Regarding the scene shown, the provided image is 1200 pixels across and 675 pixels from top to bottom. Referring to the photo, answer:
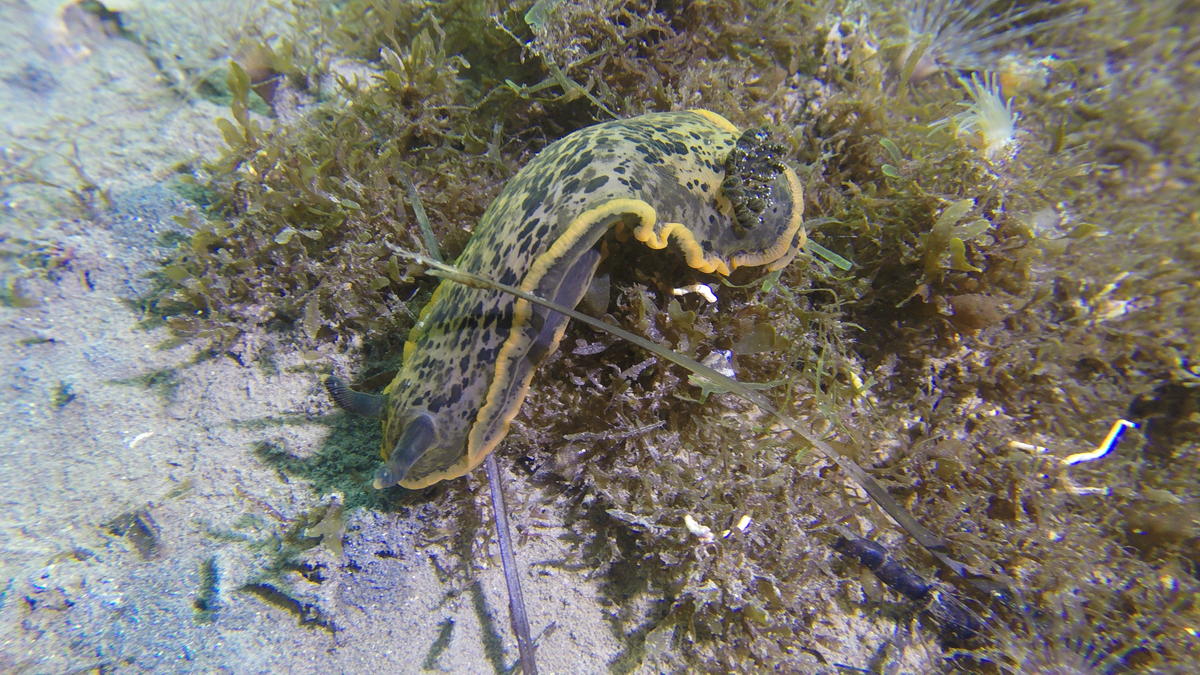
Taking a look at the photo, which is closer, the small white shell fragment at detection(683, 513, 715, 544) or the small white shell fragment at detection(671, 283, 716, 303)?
the small white shell fragment at detection(683, 513, 715, 544)

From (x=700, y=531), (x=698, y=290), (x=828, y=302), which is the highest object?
(x=828, y=302)

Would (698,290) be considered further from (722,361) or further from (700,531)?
(700,531)

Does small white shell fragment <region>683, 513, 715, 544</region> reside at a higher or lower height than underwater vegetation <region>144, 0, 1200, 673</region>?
lower

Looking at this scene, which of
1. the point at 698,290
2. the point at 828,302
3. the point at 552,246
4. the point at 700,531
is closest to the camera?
the point at 552,246

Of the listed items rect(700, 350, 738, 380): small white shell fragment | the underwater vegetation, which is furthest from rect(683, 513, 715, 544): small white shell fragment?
rect(700, 350, 738, 380): small white shell fragment

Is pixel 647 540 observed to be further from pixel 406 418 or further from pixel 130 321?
pixel 130 321

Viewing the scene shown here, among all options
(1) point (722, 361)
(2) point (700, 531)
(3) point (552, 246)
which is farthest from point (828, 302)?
(3) point (552, 246)

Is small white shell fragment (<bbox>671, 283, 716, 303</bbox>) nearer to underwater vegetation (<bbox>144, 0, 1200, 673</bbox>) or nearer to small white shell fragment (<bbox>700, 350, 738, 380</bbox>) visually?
underwater vegetation (<bbox>144, 0, 1200, 673</bbox>)
